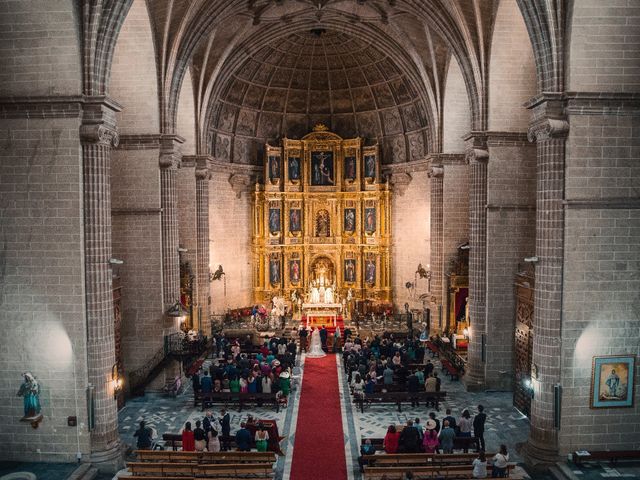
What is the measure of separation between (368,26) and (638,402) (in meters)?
22.9

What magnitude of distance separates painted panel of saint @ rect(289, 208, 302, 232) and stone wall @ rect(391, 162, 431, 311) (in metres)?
6.08

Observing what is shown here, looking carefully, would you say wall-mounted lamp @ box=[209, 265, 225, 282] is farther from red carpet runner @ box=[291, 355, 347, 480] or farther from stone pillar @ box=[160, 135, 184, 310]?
red carpet runner @ box=[291, 355, 347, 480]

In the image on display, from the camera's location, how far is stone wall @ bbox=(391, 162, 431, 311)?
3491cm

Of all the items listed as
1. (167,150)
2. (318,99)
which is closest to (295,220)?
(318,99)

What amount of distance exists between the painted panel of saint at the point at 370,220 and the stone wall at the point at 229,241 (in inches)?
299

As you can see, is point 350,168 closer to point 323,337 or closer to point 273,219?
point 273,219

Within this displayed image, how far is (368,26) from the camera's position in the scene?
101 ft

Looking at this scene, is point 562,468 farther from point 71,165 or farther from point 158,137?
point 158,137

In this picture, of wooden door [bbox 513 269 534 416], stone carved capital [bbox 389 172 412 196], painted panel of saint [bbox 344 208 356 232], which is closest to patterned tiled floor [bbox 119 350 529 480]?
wooden door [bbox 513 269 534 416]

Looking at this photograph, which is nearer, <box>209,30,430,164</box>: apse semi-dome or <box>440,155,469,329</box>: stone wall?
<box>440,155,469,329</box>: stone wall

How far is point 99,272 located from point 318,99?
2537 cm

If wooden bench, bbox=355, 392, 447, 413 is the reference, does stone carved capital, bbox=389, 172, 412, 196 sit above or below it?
above

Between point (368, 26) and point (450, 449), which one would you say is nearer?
point (450, 449)

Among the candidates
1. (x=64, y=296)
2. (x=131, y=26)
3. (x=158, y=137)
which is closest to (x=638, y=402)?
(x=64, y=296)
